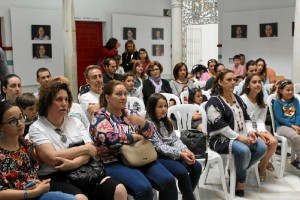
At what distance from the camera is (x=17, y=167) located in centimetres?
230

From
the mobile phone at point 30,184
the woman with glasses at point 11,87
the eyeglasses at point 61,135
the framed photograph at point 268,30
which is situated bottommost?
the mobile phone at point 30,184

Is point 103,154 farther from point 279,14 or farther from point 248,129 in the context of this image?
point 279,14

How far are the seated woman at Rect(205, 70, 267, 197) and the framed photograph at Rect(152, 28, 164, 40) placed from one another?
579 centimetres

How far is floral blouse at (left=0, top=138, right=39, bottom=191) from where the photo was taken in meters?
2.24

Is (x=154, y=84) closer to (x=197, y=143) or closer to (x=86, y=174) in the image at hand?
(x=197, y=143)

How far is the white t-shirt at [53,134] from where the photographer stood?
2535 millimetres

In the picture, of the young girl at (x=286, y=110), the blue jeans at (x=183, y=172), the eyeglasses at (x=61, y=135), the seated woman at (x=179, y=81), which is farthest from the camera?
the seated woman at (x=179, y=81)

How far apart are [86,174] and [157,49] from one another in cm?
736

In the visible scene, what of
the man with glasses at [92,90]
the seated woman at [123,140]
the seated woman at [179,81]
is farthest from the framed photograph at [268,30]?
the seated woman at [123,140]

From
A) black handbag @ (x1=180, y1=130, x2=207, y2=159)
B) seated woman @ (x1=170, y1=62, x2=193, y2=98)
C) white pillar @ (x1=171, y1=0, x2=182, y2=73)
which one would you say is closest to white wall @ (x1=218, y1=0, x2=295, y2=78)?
white pillar @ (x1=171, y1=0, x2=182, y2=73)

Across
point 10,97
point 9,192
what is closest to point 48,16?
point 10,97

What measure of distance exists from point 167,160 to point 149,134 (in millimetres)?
338

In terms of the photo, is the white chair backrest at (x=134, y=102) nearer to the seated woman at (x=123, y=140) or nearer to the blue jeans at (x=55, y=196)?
the seated woman at (x=123, y=140)

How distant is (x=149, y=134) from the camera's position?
3.07 m
